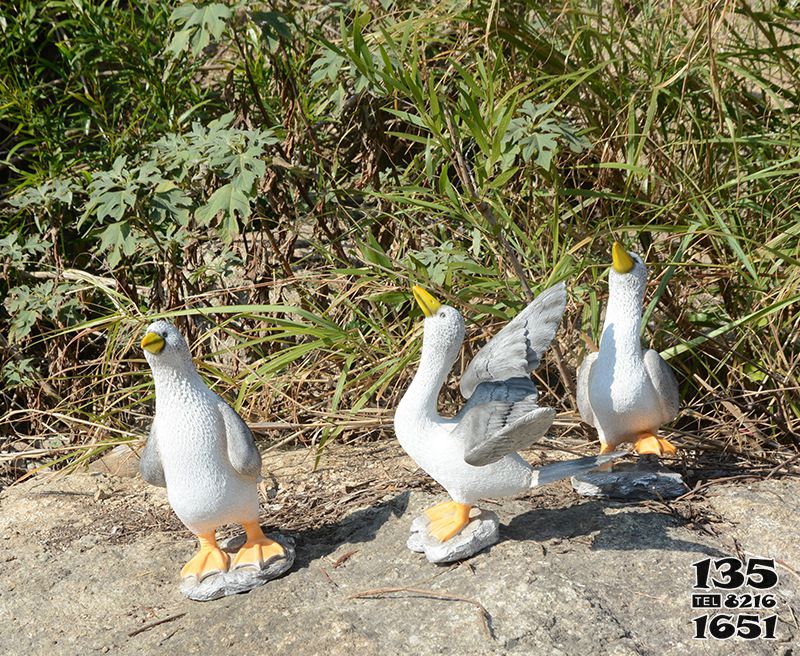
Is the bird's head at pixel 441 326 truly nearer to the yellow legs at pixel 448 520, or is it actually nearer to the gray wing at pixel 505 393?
the gray wing at pixel 505 393

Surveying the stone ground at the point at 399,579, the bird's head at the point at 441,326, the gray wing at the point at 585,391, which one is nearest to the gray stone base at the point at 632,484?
the stone ground at the point at 399,579

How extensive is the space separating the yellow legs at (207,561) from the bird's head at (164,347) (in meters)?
0.39

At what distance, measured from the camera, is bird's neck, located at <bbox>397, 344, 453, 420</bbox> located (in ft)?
6.49

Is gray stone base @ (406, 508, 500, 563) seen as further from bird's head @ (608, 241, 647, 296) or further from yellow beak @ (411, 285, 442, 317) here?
bird's head @ (608, 241, 647, 296)

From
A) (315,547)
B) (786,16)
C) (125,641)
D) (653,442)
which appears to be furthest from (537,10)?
(125,641)

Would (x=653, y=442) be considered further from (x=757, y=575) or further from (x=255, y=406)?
(x=255, y=406)

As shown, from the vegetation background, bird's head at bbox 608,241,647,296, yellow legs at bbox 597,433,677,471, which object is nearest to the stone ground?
yellow legs at bbox 597,433,677,471

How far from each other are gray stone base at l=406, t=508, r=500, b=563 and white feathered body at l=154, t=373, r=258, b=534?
0.40m

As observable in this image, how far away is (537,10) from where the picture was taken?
2.78 meters

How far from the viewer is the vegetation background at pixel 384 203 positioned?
2.52 meters

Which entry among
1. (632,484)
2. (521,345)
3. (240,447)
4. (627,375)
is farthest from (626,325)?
(240,447)

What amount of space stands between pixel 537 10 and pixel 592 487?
141 centimetres

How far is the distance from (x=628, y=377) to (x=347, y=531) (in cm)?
75

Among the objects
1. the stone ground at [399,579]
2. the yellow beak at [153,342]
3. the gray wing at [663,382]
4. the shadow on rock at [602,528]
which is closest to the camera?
the stone ground at [399,579]
